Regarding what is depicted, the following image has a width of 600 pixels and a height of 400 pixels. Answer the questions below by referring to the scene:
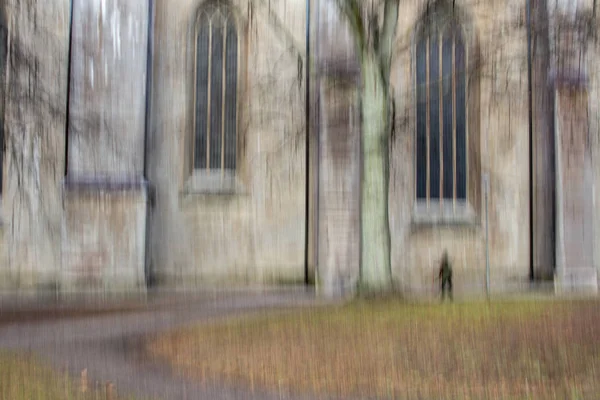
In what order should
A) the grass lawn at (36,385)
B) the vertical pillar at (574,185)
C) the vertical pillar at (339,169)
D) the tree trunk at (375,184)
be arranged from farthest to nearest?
the vertical pillar at (574,185) < the vertical pillar at (339,169) < the tree trunk at (375,184) < the grass lawn at (36,385)

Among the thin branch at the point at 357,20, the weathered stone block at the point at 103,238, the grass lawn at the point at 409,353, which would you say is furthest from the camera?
the weathered stone block at the point at 103,238

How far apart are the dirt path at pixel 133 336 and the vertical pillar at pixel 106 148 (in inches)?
67.2

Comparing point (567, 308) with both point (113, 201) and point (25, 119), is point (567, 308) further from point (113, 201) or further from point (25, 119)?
point (25, 119)

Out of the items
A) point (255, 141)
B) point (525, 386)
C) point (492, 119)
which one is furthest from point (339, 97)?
point (525, 386)

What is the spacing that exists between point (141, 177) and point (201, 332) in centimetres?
766

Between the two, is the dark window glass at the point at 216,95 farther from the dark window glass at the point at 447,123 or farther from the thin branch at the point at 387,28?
the thin branch at the point at 387,28

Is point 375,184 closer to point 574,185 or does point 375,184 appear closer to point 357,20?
point 357,20

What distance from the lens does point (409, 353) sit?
8789 millimetres

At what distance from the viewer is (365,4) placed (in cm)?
1443

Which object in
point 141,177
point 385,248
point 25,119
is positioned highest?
point 25,119

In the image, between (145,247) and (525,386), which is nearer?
(525,386)

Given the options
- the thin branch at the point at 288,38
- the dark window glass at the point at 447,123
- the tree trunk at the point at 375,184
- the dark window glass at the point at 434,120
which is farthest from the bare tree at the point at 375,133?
the dark window glass at the point at 447,123

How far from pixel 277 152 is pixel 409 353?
447 inches

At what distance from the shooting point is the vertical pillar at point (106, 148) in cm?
1741
